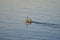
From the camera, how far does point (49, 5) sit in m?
2.06

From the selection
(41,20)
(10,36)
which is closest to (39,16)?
(41,20)

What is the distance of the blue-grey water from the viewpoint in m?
2.08

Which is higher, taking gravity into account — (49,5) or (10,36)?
(49,5)

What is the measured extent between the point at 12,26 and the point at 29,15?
32 centimetres

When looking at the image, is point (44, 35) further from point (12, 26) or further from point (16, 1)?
point (16, 1)

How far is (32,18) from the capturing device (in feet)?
6.98

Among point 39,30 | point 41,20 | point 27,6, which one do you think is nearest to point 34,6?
point 27,6

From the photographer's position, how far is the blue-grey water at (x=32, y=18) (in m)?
2.08

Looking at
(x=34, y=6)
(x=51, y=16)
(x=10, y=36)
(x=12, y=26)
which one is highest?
(x=34, y=6)

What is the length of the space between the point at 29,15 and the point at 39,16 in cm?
15

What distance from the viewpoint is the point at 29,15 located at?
2123 mm

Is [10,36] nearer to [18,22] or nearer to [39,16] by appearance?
[18,22]

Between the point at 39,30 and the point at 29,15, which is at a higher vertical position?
the point at 29,15

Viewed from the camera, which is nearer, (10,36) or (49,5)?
(49,5)
